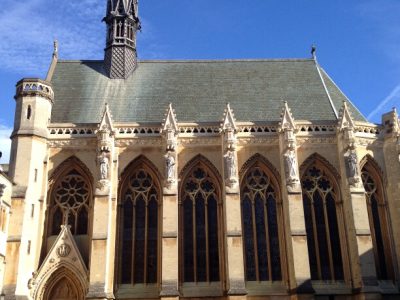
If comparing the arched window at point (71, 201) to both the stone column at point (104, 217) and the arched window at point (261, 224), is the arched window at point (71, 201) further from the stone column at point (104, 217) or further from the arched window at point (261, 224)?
the arched window at point (261, 224)

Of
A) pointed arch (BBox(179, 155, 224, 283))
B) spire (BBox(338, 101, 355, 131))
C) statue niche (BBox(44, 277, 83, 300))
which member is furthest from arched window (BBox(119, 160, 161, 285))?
spire (BBox(338, 101, 355, 131))

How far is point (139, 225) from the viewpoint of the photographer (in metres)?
26.7

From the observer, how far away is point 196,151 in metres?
27.8

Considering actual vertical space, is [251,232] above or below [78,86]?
below

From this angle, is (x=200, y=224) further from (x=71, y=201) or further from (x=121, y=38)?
(x=121, y=38)

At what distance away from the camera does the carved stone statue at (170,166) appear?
2611cm

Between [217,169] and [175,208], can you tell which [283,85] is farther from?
[175,208]

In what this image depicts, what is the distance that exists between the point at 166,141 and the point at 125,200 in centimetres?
388

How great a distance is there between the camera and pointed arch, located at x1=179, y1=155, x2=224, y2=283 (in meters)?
25.9

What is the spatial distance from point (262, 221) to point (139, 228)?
21.4 ft

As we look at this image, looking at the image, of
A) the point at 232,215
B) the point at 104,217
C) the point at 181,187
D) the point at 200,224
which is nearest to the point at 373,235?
the point at 232,215

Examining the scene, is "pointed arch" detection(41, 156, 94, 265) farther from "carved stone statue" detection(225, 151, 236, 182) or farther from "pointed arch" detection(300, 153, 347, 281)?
"pointed arch" detection(300, 153, 347, 281)

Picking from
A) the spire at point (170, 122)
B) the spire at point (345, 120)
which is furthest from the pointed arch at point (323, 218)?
the spire at point (170, 122)

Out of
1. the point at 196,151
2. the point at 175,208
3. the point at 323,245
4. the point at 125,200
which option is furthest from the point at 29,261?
the point at 323,245
